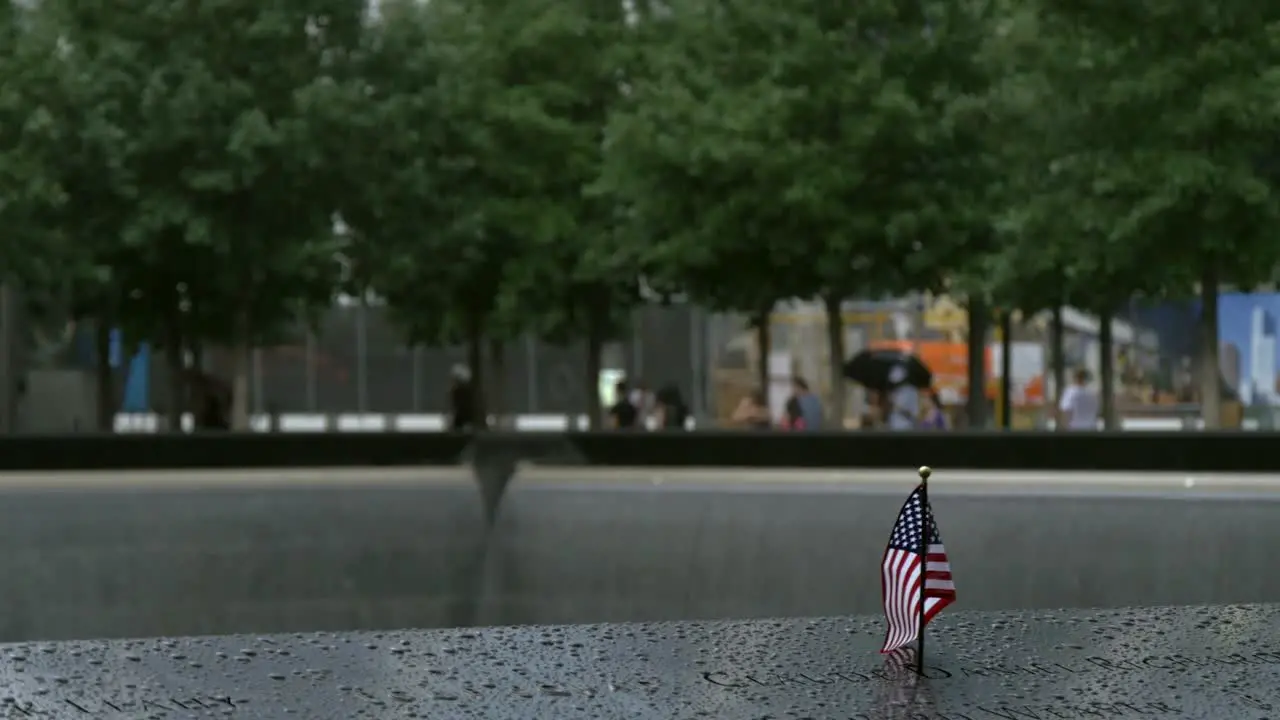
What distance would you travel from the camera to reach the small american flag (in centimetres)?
338

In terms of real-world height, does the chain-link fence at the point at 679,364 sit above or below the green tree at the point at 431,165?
below

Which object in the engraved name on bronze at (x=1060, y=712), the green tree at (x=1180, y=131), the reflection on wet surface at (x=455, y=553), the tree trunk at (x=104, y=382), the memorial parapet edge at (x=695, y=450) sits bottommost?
the reflection on wet surface at (x=455, y=553)

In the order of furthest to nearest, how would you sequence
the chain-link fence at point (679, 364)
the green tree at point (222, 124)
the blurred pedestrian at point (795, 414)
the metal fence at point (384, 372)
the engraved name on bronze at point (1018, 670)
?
the metal fence at point (384, 372)
the chain-link fence at point (679, 364)
the green tree at point (222, 124)
the blurred pedestrian at point (795, 414)
the engraved name on bronze at point (1018, 670)

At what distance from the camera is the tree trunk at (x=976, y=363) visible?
2350cm

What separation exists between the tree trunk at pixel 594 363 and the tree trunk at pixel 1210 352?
9702 millimetres

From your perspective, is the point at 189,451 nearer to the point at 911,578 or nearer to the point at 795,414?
the point at 911,578

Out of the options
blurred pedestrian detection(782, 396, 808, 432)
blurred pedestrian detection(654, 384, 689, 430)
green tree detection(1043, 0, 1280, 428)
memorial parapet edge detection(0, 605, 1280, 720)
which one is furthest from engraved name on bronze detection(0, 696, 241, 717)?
blurred pedestrian detection(654, 384, 689, 430)

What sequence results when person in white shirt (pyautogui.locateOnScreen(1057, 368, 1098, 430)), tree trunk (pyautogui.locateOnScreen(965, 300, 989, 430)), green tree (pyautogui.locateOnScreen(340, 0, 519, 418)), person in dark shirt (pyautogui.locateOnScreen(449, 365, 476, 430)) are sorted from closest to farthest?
person in white shirt (pyautogui.locateOnScreen(1057, 368, 1098, 430)) < green tree (pyautogui.locateOnScreen(340, 0, 519, 418)) < tree trunk (pyautogui.locateOnScreen(965, 300, 989, 430)) < person in dark shirt (pyautogui.locateOnScreen(449, 365, 476, 430))

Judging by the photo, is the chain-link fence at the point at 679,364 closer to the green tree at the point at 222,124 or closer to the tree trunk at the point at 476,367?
the tree trunk at the point at 476,367

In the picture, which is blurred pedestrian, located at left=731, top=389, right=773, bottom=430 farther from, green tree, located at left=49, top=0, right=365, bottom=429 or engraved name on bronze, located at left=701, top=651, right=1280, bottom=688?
engraved name on bronze, located at left=701, top=651, right=1280, bottom=688

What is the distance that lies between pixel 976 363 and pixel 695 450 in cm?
1348

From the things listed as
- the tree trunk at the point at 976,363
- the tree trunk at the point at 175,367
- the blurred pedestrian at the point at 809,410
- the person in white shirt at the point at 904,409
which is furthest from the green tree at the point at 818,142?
the tree trunk at the point at 175,367

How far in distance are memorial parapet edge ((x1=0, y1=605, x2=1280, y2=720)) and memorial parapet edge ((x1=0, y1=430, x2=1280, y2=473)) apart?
676 cm

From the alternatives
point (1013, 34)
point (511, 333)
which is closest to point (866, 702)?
point (1013, 34)
